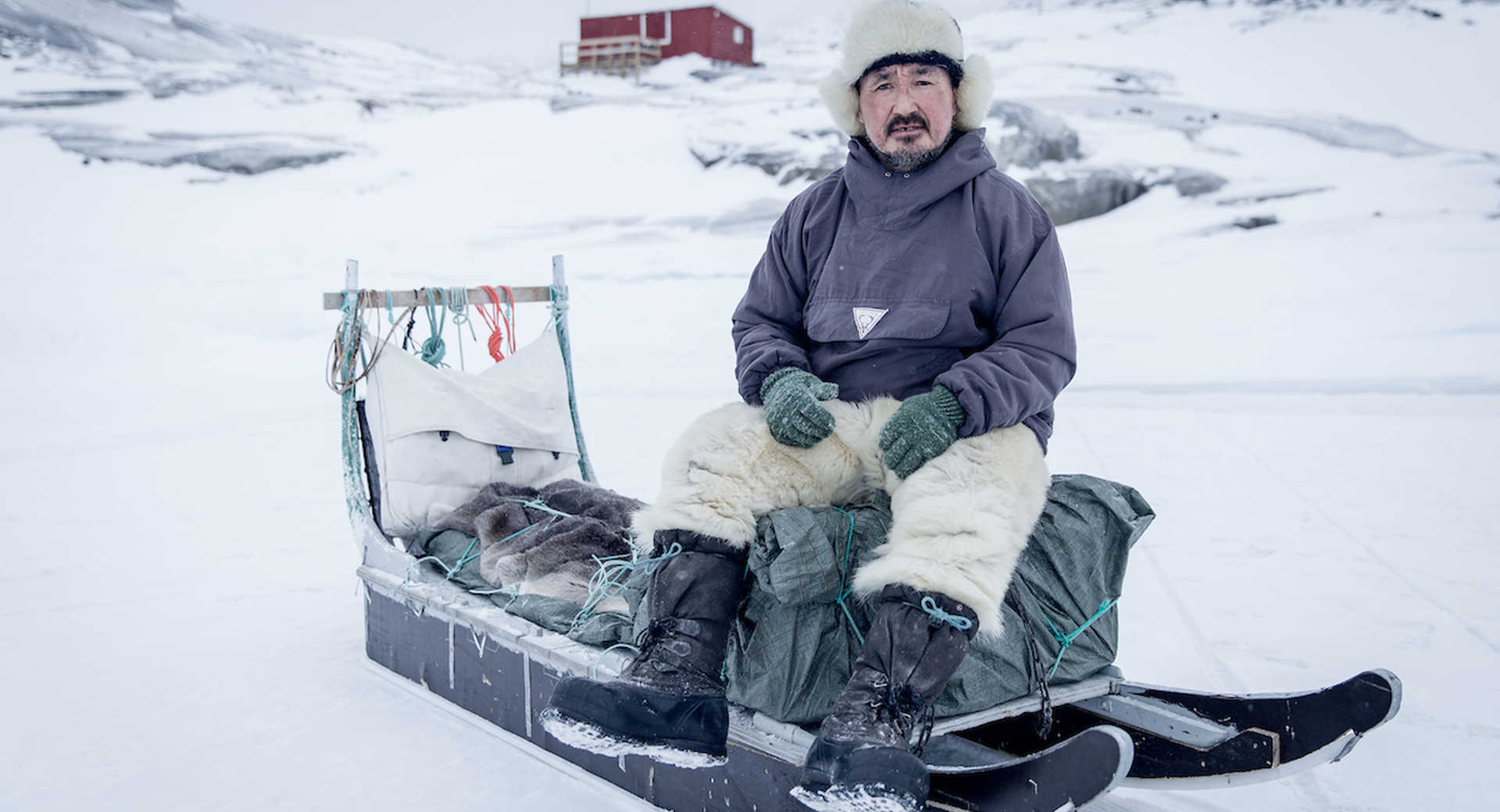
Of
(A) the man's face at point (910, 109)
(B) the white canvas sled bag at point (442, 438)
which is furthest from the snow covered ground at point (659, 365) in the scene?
(A) the man's face at point (910, 109)

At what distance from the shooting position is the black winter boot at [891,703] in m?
1.22

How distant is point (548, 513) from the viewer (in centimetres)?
250

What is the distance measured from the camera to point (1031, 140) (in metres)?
10.7

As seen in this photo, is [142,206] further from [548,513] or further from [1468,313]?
[1468,313]

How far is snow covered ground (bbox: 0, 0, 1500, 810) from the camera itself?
2111 millimetres

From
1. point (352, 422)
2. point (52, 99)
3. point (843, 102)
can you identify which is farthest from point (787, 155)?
point (843, 102)

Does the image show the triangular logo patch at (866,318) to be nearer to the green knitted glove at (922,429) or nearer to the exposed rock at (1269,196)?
the green knitted glove at (922,429)

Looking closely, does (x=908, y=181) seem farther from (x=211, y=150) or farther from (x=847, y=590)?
(x=211, y=150)

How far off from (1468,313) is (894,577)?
262 inches

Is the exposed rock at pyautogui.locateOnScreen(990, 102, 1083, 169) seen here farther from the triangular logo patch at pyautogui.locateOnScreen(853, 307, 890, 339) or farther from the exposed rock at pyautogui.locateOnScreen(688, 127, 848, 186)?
the triangular logo patch at pyautogui.locateOnScreen(853, 307, 890, 339)

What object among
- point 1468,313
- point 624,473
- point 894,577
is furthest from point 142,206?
point 1468,313

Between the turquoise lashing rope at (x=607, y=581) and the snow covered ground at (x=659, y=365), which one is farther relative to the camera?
the snow covered ground at (x=659, y=365)

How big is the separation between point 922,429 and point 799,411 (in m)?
0.20

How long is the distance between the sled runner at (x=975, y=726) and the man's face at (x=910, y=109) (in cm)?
94
